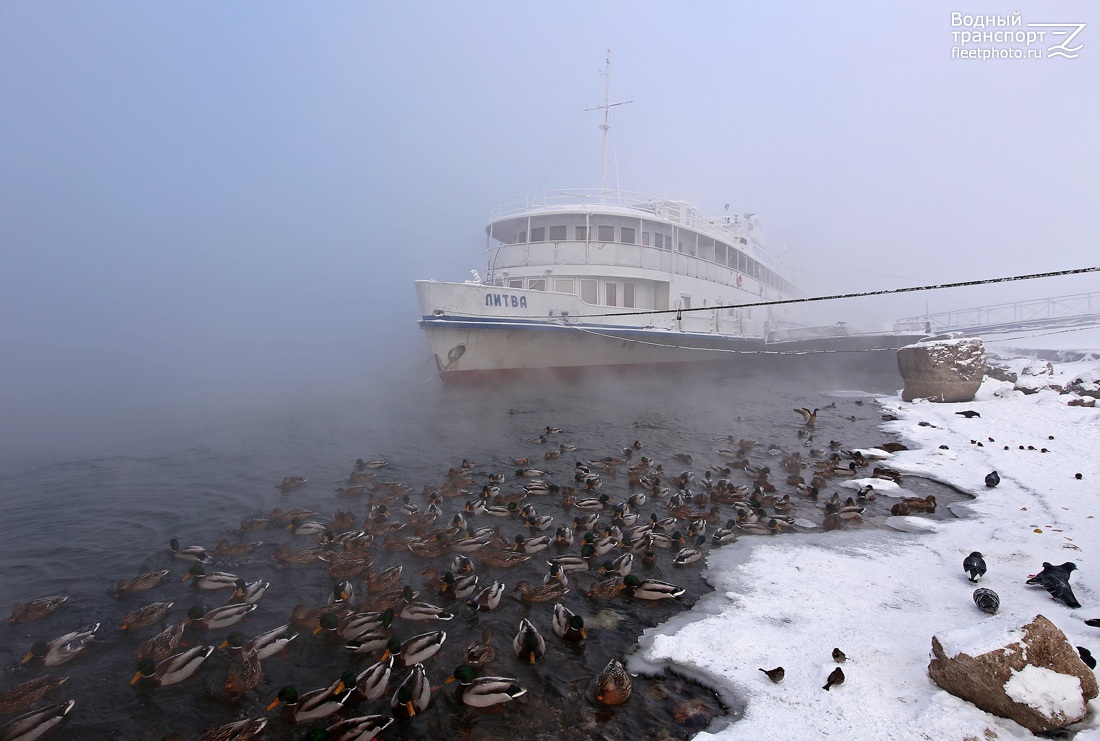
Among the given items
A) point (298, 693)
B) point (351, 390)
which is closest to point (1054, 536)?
point (298, 693)

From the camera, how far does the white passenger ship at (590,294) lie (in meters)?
23.4

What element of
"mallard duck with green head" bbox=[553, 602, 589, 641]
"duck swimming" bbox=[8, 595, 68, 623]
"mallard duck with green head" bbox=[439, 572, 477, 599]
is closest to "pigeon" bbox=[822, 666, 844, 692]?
"mallard duck with green head" bbox=[553, 602, 589, 641]

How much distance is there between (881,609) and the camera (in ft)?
21.1

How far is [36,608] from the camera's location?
6887 millimetres

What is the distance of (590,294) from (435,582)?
21836 millimetres

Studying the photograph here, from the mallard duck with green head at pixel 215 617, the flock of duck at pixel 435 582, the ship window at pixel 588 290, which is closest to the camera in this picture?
the flock of duck at pixel 435 582

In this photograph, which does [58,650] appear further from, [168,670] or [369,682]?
[369,682]

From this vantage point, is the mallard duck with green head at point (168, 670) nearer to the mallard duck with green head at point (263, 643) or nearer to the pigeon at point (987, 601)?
the mallard duck with green head at point (263, 643)

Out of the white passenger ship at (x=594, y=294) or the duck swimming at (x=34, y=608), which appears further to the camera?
the white passenger ship at (x=594, y=294)

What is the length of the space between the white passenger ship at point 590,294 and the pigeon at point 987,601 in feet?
48.2

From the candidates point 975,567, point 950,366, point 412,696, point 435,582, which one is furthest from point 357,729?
point 950,366

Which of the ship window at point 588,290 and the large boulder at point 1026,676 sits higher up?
the ship window at point 588,290

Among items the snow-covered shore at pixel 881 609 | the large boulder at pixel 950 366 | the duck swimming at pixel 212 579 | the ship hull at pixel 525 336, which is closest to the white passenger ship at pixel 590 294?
the ship hull at pixel 525 336

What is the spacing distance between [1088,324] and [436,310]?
167 ft
